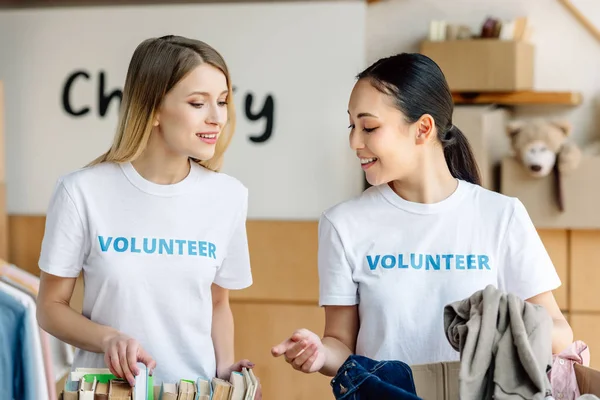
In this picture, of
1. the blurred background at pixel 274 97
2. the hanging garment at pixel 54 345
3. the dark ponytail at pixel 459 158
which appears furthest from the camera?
the blurred background at pixel 274 97

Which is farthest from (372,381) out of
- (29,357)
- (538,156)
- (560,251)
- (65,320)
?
(560,251)

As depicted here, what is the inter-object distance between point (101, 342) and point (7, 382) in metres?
0.93

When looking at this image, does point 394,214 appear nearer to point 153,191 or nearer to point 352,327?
point 352,327

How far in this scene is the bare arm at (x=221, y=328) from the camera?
164 cm

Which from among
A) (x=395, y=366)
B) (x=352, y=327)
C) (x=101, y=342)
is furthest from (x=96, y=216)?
(x=395, y=366)

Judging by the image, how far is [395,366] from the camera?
1.24 metres

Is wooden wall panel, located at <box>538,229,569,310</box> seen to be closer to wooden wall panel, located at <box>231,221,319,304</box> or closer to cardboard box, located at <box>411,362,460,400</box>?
wooden wall panel, located at <box>231,221,319,304</box>

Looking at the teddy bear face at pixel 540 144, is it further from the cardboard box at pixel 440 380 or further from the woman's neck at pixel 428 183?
the cardboard box at pixel 440 380

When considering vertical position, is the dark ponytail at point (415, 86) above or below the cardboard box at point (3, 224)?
above

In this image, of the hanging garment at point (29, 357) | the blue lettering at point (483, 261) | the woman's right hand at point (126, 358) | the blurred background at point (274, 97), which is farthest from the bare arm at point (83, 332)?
the blurred background at point (274, 97)

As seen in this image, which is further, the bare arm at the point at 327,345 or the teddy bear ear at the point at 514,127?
the teddy bear ear at the point at 514,127

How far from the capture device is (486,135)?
112 inches

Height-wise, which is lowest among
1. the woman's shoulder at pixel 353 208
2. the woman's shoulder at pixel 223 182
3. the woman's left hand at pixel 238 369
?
the woman's left hand at pixel 238 369

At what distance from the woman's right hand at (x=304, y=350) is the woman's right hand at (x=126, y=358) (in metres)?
0.22
